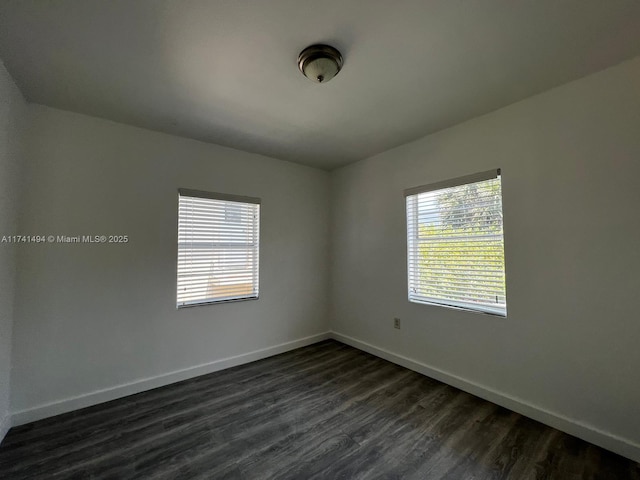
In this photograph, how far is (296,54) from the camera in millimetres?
1653

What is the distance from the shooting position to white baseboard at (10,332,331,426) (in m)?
2.08

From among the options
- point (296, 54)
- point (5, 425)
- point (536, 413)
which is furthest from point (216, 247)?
point (536, 413)

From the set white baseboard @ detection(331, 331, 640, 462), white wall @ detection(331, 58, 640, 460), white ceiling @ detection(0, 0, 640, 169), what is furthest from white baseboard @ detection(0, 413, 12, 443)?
white wall @ detection(331, 58, 640, 460)

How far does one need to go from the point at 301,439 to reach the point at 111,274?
2.17 m

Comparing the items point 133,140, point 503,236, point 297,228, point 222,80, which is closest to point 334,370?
point 297,228

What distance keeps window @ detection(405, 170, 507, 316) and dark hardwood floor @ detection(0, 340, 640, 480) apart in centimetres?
91

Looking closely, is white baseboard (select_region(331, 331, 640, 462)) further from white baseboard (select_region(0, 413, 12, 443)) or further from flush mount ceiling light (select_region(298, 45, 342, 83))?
white baseboard (select_region(0, 413, 12, 443))

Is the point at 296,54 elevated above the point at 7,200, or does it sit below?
above

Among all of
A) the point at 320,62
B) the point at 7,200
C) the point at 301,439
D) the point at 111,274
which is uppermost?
the point at 320,62

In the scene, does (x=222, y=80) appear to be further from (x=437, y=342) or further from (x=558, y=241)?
(x=437, y=342)

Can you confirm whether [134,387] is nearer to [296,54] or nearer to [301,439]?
[301,439]

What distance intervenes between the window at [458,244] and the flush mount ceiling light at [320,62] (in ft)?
5.34

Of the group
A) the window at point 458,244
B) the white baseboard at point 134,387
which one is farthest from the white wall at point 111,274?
the window at point 458,244

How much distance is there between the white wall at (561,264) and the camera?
1741 mm
